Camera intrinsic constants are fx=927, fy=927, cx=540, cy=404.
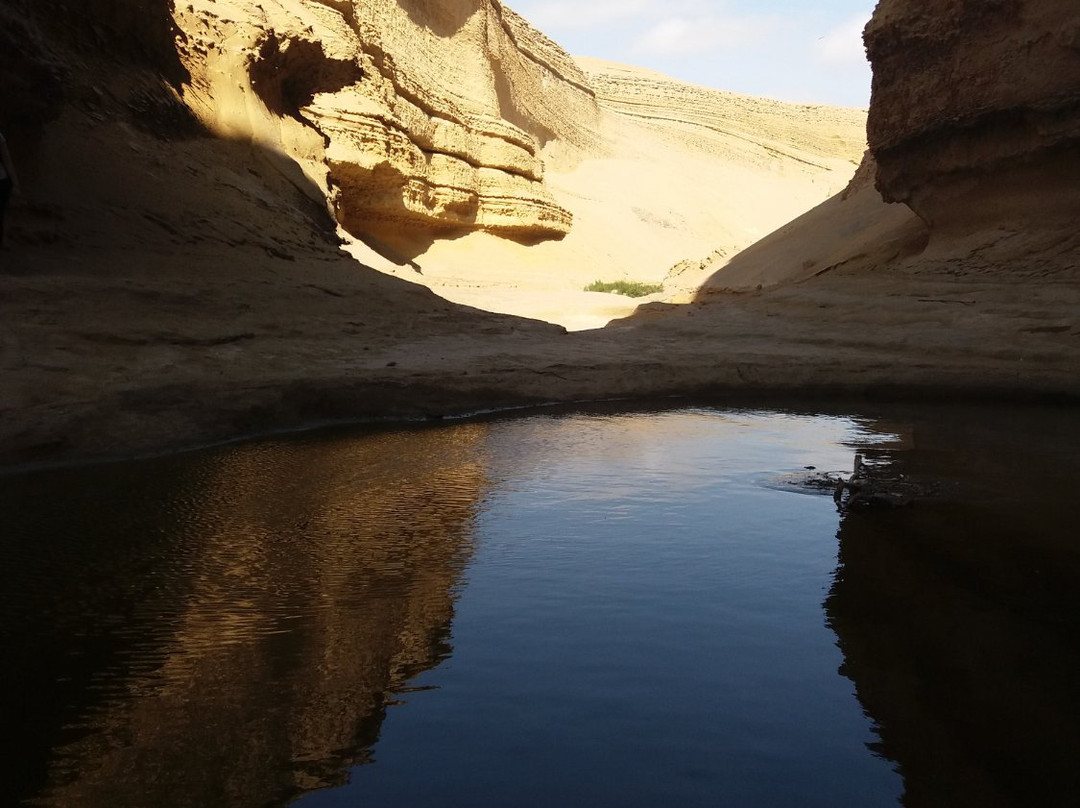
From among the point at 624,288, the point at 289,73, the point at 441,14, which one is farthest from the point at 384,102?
the point at 624,288

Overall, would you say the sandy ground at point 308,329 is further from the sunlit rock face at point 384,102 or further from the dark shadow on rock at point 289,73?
the dark shadow on rock at point 289,73

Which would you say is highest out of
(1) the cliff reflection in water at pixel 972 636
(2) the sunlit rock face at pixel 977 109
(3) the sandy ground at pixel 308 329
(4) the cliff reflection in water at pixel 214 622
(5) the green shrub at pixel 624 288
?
(2) the sunlit rock face at pixel 977 109

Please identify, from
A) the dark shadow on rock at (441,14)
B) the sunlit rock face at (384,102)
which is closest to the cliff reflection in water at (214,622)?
the sunlit rock face at (384,102)

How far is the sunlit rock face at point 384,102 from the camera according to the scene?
1299 cm

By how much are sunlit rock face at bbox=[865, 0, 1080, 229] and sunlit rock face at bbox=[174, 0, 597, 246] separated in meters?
8.83

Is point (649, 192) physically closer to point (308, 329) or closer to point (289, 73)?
point (289, 73)

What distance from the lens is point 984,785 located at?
6.67ft

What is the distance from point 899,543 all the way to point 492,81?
80.8 feet

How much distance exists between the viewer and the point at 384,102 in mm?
20031

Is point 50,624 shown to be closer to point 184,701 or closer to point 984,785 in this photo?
point 184,701

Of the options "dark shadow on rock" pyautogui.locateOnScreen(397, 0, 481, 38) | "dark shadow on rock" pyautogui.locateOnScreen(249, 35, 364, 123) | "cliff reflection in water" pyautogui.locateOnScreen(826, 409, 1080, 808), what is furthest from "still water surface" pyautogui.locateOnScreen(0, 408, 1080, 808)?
"dark shadow on rock" pyautogui.locateOnScreen(397, 0, 481, 38)

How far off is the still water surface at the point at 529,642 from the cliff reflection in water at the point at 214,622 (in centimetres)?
1

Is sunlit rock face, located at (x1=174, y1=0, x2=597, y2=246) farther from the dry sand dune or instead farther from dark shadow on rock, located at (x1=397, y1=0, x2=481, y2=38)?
the dry sand dune

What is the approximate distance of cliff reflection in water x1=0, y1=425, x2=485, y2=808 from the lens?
214 cm
